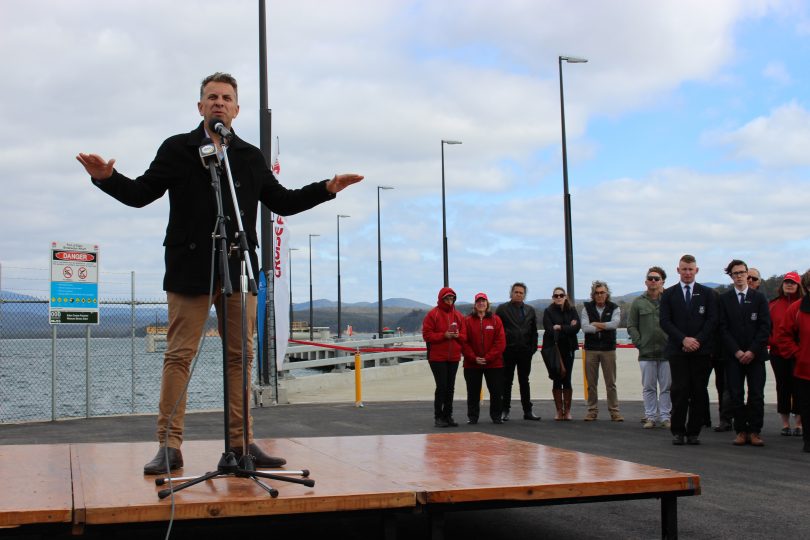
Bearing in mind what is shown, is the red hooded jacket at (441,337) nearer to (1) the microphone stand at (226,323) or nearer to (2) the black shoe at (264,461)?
(2) the black shoe at (264,461)

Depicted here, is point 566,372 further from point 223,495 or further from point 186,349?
→ point 223,495

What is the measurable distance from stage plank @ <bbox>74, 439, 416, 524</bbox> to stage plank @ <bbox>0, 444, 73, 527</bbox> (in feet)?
0.32

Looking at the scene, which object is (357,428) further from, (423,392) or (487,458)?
(423,392)

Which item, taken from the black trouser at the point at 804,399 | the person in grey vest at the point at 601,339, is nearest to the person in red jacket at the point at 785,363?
the black trouser at the point at 804,399

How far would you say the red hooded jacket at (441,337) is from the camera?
→ 496 inches

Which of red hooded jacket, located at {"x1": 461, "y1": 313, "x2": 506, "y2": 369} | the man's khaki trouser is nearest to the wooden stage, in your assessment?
the man's khaki trouser

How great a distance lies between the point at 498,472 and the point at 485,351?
7838 mm

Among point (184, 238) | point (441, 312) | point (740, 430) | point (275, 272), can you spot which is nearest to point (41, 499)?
point (184, 238)

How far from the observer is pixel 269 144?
16.8 metres

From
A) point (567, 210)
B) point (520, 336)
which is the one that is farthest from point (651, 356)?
point (567, 210)

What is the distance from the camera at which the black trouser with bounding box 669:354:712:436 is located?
9.78 m

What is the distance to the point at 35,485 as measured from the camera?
450cm

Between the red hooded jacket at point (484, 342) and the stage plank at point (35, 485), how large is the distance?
7.27 m

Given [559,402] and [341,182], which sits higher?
[341,182]
